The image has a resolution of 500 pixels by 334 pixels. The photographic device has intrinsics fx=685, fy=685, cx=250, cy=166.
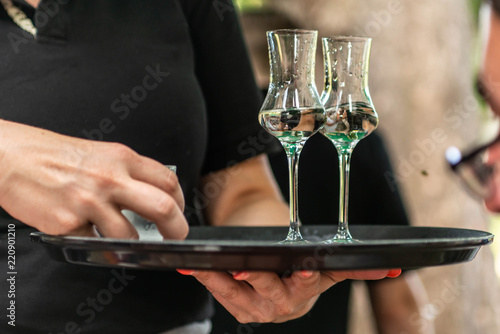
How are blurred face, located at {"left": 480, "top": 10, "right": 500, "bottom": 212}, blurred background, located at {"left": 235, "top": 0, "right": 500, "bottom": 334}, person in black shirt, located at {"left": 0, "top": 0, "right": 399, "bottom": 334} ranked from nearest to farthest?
1. person in black shirt, located at {"left": 0, "top": 0, "right": 399, "bottom": 334}
2. blurred face, located at {"left": 480, "top": 10, "right": 500, "bottom": 212}
3. blurred background, located at {"left": 235, "top": 0, "right": 500, "bottom": 334}

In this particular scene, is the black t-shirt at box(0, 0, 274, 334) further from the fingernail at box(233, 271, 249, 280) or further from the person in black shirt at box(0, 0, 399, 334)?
the fingernail at box(233, 271, 249, 280)

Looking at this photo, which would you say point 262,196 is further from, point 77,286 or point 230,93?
point 77,286

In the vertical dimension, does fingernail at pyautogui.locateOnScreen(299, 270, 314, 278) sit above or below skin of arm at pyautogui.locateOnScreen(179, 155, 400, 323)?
above

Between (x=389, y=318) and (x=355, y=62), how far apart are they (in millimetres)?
1171

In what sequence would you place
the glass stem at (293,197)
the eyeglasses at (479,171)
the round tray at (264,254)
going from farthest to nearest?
the eyeglasses at (479,171)
the glass stem at (293,197)
the round tray at (264,254)

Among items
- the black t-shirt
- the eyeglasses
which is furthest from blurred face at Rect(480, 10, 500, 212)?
the black t-shirt

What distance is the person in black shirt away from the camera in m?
0.67

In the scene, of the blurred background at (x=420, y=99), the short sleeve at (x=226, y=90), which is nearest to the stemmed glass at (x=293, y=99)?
the short sleeve at (x=226, y=90)

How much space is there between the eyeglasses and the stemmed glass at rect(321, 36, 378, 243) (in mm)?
782

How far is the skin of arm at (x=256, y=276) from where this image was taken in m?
0.69

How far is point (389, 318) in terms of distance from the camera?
1832mm

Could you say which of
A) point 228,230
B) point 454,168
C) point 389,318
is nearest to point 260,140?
point 228,230

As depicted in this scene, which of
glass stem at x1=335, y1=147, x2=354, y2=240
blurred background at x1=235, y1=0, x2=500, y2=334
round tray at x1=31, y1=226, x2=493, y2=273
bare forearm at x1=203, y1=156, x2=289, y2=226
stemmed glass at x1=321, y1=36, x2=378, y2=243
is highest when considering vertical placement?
stemmed glass at x1=321, y1=36, x2=378, y2=243

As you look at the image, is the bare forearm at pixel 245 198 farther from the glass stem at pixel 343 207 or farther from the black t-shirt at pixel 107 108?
the glass stem at pixel 343 207
